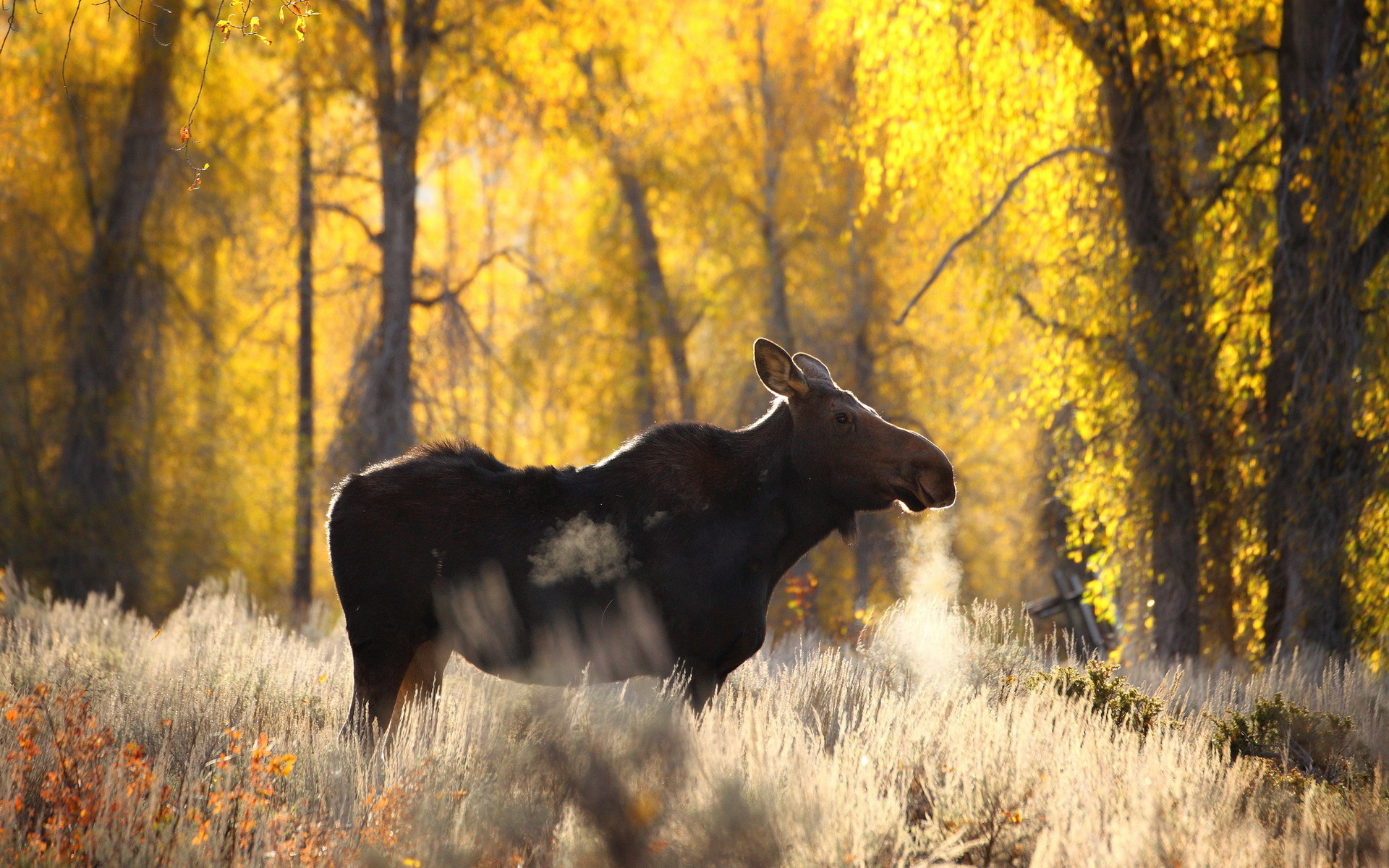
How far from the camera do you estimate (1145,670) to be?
8.52 meters

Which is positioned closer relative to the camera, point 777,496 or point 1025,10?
point 777,496

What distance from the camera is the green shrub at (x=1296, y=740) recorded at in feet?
19.6

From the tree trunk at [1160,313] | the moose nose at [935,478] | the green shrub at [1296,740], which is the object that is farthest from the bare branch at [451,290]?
the green shrub at [1296,740]

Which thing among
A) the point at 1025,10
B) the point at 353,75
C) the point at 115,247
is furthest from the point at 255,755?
the point at 115,247

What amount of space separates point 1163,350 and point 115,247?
42.8 feet

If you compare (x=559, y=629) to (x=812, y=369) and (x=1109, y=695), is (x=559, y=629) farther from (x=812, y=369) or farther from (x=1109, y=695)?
(x=1109, y=695)

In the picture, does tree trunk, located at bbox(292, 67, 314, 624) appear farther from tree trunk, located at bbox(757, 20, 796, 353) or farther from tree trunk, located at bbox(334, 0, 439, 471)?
tree trunk, located at bbox(757, 20, 796, 353)

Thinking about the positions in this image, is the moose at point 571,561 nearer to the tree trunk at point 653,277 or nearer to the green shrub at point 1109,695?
the green shrub at point 1109,695

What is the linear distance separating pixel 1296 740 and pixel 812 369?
3413 millimetres

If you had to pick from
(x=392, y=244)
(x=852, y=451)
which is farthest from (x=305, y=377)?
(x=852, y=451)

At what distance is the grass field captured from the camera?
4023 millimetres

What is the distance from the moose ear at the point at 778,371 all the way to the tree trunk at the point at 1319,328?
4.88 meters

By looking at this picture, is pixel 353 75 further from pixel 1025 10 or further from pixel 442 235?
pixel 442 235

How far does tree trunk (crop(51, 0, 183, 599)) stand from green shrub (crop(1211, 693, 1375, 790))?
45.3 feet
